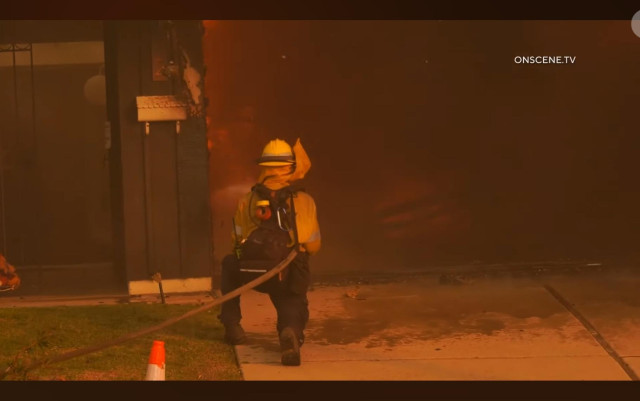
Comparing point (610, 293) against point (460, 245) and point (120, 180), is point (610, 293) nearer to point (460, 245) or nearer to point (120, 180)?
point (460, 245)

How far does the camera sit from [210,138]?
33.5ft

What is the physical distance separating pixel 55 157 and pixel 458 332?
15.0ft

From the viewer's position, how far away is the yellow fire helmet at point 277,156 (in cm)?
798

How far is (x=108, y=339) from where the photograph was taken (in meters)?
8.52

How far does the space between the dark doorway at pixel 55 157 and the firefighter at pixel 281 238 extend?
2924mm

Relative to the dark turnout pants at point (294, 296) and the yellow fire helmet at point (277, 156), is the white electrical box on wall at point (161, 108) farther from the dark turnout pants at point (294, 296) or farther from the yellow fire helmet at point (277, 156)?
the dark turnout pants at point (294, 296)

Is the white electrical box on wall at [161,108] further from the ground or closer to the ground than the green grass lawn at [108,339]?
further from the ground

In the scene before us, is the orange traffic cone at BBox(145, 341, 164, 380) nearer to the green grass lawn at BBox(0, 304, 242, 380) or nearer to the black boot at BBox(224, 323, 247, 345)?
the green grass lawn at BBox(0, 304, 242, 380)

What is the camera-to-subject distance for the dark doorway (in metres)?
10.8

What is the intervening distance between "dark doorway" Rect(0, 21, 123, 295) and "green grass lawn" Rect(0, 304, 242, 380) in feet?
4.16

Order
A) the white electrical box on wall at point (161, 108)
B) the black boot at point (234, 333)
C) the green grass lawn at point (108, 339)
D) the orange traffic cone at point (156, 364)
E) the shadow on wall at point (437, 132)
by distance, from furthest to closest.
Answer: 1. the shadow on wall at point (437, 132)
2. the white electrical box on wall at point (161, 108)
3. the black boot at point (234, 333)
4. the green grass lawn at point (108, 339)
5. the orange traffic cone at point (156, 364)

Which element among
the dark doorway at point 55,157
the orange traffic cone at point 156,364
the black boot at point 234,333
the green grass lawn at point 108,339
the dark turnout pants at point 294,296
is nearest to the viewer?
the orange traffic cone at point 156,364

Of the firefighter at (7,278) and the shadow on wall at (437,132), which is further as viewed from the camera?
the shadow on wall at (437,132)

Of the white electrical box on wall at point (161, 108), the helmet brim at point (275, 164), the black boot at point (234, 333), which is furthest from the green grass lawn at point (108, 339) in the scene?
the white electrical box on wall at point (161, 108)
